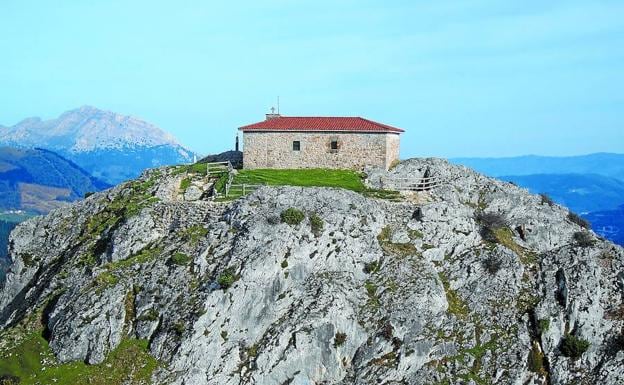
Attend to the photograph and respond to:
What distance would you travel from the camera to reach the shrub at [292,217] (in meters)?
48.9

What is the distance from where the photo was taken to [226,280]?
4553 cm

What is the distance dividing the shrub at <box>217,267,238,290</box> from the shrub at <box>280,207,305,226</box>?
5.36 metres

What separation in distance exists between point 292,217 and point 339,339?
888 centimetres

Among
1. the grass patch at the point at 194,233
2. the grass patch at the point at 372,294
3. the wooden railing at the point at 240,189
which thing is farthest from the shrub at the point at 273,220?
the grass patch at the point at 372,294

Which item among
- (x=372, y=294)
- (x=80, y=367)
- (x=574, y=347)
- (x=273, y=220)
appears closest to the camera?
(x=80, y=367)

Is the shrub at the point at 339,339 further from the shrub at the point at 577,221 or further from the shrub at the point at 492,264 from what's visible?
the shrub at the point at 577,221

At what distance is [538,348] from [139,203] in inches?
1193

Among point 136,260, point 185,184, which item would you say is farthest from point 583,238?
point 136,260

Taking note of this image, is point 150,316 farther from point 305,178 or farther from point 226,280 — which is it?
point 305,178

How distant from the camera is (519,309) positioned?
4856 cm

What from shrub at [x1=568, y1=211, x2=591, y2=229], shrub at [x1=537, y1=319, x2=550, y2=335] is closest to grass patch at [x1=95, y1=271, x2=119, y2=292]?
shrub at [x1=537, y1=319, x2=550, y2=335]

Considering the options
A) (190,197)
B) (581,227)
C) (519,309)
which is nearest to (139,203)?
(190,197)

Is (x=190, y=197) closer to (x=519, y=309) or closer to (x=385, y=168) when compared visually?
(x=385, y=168)

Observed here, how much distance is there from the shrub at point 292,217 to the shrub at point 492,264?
44.0ft
